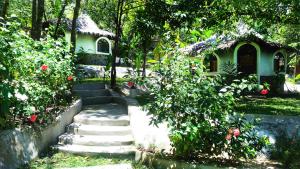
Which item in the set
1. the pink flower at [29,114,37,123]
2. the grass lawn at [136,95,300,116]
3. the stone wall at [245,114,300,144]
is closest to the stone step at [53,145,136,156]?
the pink flower at [29,114,37,123]

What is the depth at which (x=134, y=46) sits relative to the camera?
18875mm

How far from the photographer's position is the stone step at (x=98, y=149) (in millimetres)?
7828

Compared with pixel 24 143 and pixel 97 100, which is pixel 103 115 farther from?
pixel 24 143

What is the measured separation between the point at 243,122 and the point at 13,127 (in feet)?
13.7

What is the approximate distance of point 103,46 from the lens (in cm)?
3195

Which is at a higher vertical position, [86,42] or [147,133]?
[86,42]

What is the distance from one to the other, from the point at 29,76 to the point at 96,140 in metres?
2.00

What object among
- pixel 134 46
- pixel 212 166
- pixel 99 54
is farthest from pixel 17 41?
pixel 99 54

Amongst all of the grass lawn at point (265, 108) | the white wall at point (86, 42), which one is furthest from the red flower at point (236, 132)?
the white wall at point (86, 42)

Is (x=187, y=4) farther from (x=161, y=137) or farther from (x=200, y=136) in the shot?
(x=200, y=136)

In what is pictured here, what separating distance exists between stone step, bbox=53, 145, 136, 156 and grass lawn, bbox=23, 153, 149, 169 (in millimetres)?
103

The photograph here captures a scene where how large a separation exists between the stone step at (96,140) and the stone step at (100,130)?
0.12 metres

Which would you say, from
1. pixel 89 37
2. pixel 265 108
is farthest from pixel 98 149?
pixel 89 37

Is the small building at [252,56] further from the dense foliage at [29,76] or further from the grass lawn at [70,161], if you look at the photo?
the grass lawn at [70,161]
